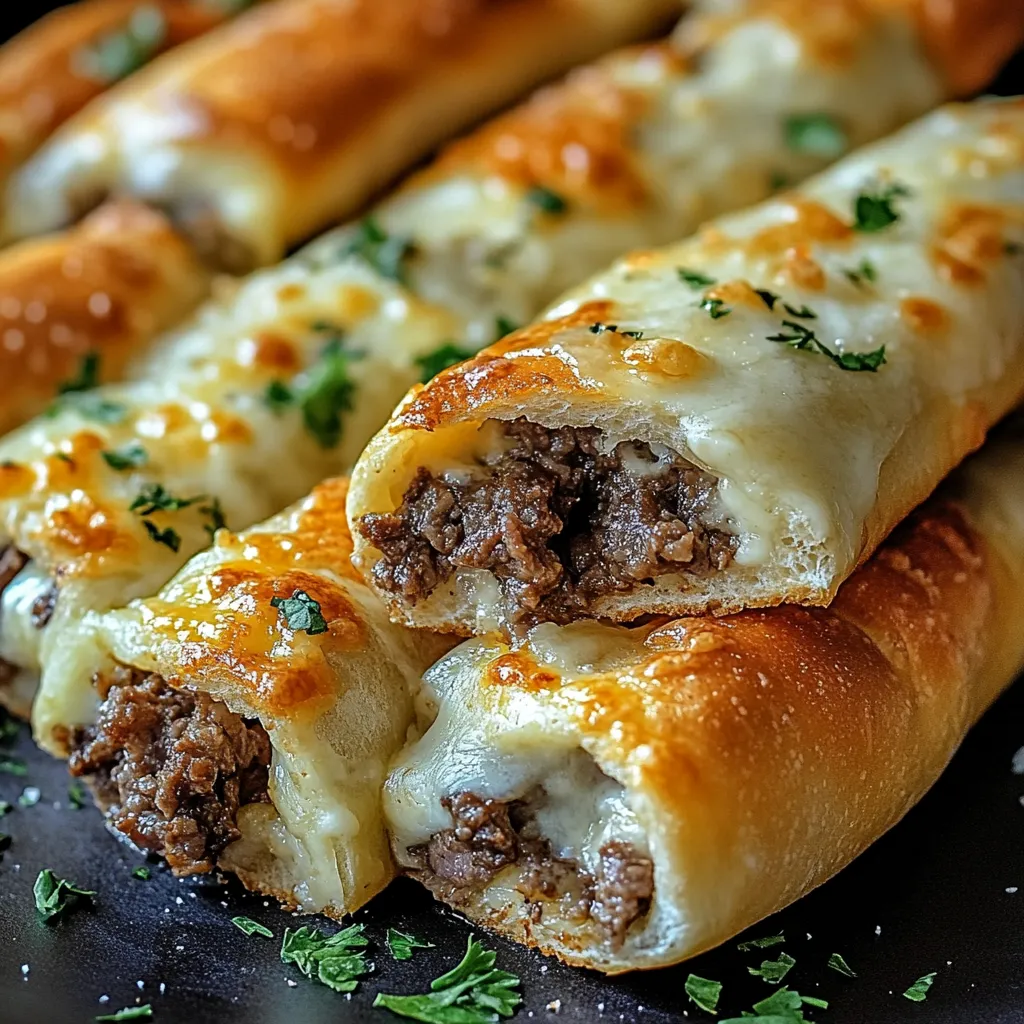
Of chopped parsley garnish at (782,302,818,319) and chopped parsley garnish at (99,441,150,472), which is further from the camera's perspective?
chopped parsley garnish at (99,441,150,472)

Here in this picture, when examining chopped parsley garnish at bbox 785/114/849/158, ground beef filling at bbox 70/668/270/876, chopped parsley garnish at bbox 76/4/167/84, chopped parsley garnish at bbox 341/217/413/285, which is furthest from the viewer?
chopped parsley garnish at bbox 76/4/167/84

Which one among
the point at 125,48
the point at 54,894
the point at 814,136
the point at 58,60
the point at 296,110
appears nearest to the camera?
the point at 54,894

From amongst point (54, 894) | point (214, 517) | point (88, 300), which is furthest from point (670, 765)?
point (88, 300)

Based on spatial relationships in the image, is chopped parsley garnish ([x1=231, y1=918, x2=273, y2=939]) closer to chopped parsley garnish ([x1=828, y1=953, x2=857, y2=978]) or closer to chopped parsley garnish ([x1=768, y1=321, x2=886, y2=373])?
chopped parsley garnish ([x1=828, y1=953, x2=857, y2=978])

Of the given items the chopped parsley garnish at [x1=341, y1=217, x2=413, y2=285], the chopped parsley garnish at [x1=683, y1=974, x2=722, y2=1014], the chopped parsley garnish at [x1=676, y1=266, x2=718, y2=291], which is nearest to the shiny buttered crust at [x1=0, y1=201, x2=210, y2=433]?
the chopped parsley garnish at [x1=341, y1=217, x2=413, y2=285]

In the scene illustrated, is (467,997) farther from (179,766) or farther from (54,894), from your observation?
(54,894)

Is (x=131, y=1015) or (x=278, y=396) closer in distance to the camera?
(x=131, y=1015)

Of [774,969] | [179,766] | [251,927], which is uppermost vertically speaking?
[179,766]
